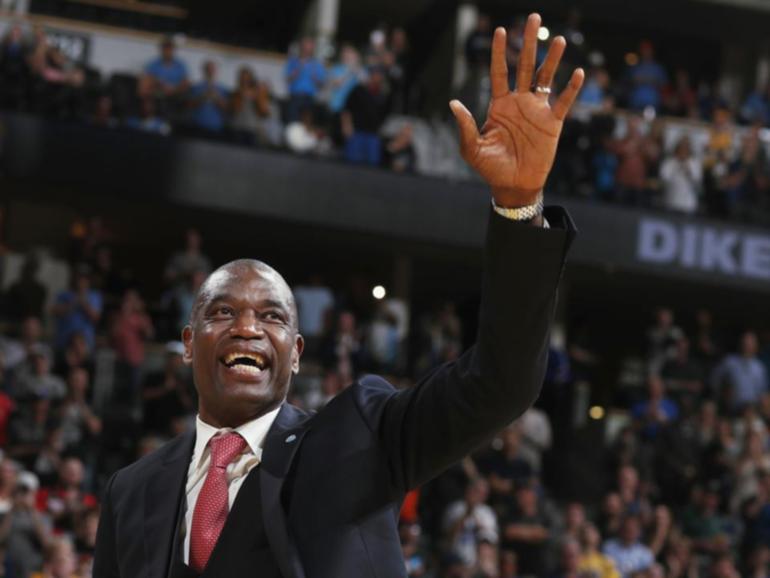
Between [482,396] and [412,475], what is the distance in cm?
26

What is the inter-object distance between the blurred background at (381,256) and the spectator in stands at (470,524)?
0.02 m

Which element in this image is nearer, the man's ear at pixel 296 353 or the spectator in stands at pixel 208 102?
the man's ear at pixel 296 353

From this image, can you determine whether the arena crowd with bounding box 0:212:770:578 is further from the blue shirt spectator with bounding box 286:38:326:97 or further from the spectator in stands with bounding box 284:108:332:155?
the blue shirt spectator with bounding box 286:38:326:97

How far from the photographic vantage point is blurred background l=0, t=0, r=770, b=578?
39.9ft

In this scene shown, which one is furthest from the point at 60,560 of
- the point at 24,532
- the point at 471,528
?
the point at 471,528

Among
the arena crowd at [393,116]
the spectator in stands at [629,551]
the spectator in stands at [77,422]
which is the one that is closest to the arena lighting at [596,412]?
the arena crowd at [393,116]

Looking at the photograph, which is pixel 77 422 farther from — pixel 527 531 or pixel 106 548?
pixel 106 548

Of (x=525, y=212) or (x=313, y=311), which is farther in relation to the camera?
(x=313, y=311)

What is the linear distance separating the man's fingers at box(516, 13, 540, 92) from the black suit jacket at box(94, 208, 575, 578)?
0.71 ft

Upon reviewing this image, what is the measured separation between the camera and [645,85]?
61.3 ft

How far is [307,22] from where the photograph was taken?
66.3 feet

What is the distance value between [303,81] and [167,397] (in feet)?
14.9

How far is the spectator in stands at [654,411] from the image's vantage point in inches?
569

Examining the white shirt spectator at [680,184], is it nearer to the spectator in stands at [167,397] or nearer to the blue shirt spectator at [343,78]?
the blue shirt spectator at [343,78]
